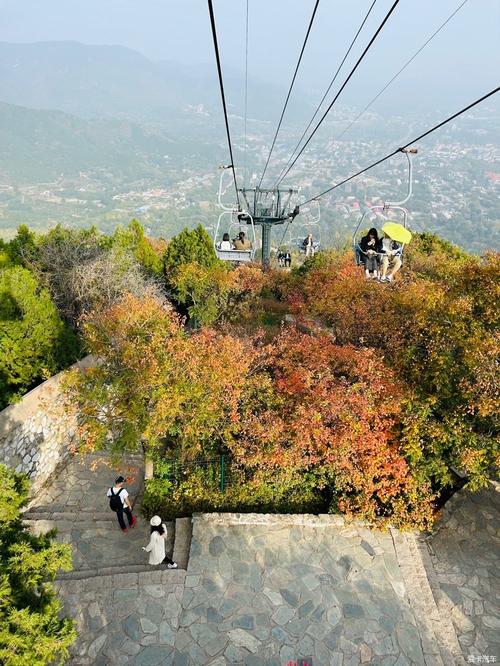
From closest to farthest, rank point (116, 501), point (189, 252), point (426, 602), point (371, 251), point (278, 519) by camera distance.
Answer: point (426, 602) → point (116, 501) → point (278, 519) → point (371, 251) → point (189, 252)

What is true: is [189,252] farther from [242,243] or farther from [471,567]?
[471,567]

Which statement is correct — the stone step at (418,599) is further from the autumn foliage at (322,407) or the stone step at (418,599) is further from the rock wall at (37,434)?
the rock wall at (37,434)

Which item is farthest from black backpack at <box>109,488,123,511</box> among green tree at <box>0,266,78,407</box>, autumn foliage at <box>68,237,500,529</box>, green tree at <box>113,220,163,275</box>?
green tree at <box>113,220,163,275</box>

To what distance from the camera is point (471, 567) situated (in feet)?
28.5

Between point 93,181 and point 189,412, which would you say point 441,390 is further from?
point 93,181

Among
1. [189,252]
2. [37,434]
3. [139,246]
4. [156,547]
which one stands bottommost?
[156,547]

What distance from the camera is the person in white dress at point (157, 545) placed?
7621mm

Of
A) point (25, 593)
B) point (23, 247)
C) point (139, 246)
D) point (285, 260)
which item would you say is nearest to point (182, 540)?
point (25, 593)

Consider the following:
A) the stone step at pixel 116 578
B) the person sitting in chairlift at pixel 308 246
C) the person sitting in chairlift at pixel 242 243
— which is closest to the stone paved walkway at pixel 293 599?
the stone step at pixel 116 578

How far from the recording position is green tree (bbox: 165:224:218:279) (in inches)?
735

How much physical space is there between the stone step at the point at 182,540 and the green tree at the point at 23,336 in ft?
15.9

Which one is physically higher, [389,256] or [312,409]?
[389,256]

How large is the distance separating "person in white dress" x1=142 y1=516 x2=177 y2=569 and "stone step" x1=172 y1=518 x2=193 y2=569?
23cm

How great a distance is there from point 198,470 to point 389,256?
712 cm
